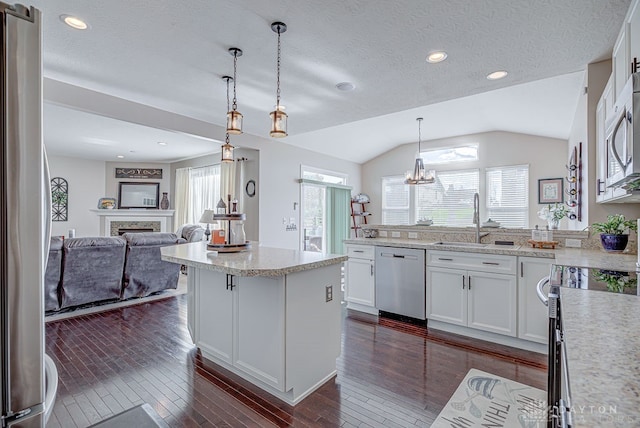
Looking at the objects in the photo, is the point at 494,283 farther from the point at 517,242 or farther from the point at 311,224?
the point at 311,224

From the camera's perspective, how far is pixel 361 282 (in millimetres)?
3943

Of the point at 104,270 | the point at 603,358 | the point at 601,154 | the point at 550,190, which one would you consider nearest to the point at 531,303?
the point at 601,154

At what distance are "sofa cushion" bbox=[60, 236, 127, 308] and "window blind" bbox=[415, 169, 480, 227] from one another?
6319 mm

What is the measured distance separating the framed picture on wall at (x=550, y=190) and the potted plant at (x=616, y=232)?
13.1 feet

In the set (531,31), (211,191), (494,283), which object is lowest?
(494,283)

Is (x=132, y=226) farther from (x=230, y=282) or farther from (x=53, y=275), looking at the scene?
(x=230, y=282)

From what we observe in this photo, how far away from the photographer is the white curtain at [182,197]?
771cm

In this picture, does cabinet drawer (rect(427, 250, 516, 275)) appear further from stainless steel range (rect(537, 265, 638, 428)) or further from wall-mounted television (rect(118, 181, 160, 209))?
wall-mounted television (rect(118, 181, 160, 209))

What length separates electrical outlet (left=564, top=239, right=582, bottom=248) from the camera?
9.81 feet

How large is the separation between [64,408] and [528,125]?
7.31m

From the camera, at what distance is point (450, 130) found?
→ 6727 millimetres

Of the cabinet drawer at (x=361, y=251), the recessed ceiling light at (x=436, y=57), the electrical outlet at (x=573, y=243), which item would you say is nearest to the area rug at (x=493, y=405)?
the electrical outlet at (x=573, y=243)

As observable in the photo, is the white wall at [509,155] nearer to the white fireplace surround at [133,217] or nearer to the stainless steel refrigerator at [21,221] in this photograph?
the white fireplace surround at [133,217]

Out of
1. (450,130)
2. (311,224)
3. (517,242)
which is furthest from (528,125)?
(311,224)
